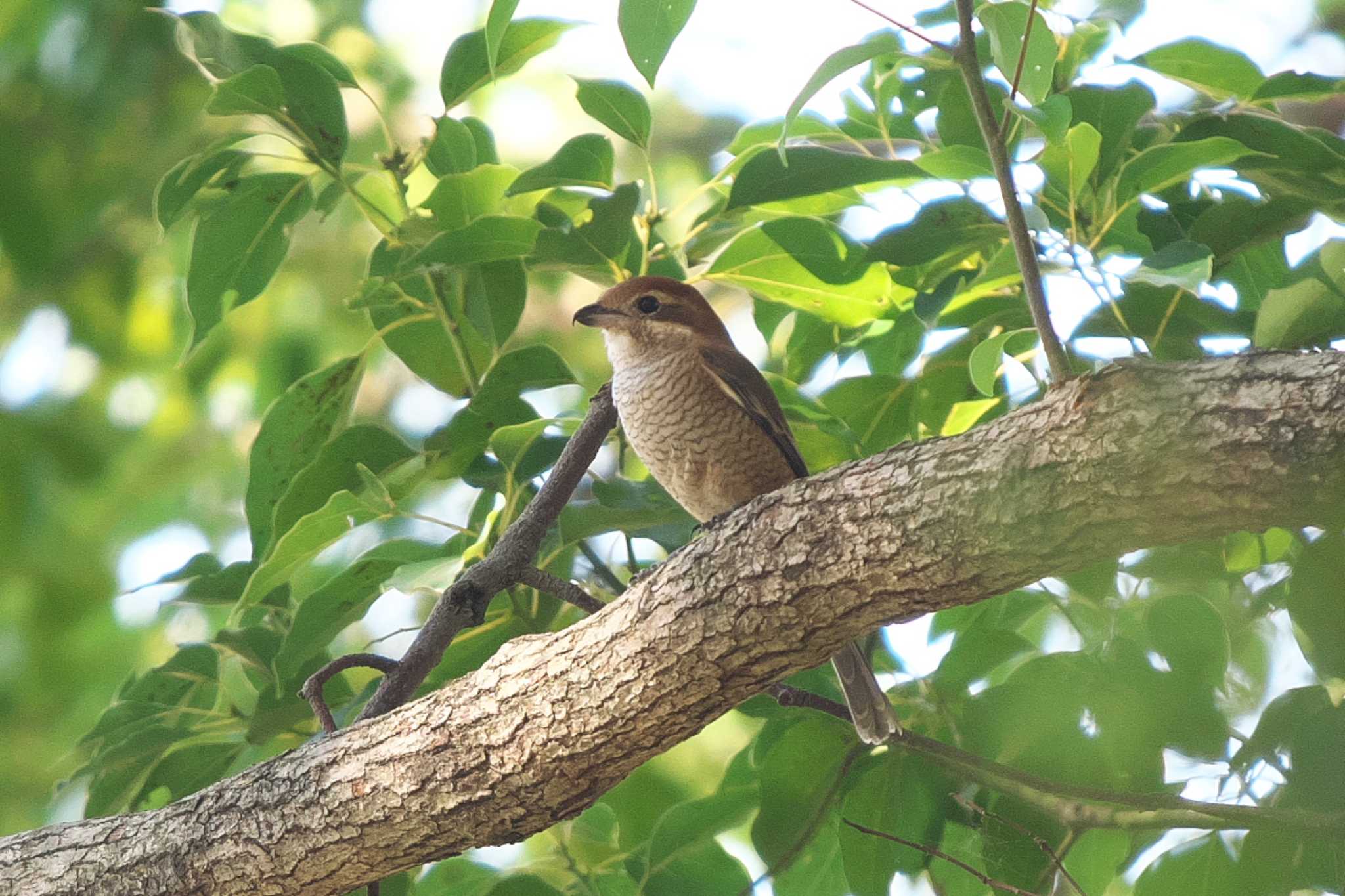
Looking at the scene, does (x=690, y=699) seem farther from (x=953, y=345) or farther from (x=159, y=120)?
(x=159, y=120)

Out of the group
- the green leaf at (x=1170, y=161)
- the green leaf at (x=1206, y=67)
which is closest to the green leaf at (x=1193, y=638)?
the green leaf at (x=1170, y=161)

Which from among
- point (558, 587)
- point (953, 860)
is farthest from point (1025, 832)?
point (558, 587)

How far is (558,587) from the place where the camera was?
9.39 ft

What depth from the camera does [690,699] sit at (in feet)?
7.57

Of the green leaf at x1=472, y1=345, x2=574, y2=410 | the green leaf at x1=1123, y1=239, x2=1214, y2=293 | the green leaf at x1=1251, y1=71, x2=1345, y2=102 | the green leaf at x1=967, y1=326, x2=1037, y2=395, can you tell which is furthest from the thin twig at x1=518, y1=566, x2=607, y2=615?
the green leaf at x1=1251, y1=71, x2=1345, y2=102

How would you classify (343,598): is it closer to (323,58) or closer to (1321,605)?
(323,58)

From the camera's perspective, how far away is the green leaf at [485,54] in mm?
2967

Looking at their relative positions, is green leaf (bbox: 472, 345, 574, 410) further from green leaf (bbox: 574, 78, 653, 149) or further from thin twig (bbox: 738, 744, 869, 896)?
thin twig (bbox: 738, 744, 869, 896)

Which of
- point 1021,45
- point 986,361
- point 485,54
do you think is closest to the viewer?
point 1021,45

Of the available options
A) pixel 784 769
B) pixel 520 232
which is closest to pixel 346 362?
pixel 520 232

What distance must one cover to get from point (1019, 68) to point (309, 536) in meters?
1.74

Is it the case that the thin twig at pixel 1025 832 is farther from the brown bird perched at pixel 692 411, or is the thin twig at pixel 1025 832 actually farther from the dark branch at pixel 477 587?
the dark branch at pixel 477 587

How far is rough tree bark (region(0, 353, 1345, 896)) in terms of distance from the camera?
5.90 feet

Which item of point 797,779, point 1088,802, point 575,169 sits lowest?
point 1088,802
